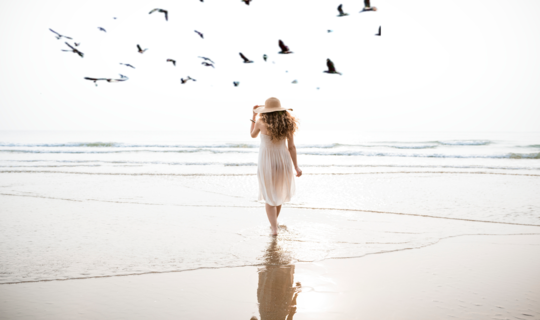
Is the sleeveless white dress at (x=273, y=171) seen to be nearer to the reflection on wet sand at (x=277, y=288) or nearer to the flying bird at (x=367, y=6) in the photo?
the reflection on wet sand at (x=277, y=288)

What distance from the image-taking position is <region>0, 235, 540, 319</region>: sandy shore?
264 cm

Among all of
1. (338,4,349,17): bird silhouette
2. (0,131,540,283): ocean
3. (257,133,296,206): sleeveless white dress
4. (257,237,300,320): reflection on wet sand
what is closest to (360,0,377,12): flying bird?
(338,4,349,17): bird silhouette

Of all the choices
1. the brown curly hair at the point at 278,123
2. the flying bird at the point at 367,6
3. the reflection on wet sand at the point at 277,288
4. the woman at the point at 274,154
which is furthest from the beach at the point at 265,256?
the flying bird at the point at 367,6

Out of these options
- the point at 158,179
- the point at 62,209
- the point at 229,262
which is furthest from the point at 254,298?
the point at 158,179

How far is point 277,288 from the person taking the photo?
10.1 feet

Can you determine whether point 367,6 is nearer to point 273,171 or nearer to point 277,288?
point 273,171

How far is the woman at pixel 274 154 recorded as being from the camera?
4801mm

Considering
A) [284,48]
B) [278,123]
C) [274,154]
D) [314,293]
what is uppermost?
[284,48]

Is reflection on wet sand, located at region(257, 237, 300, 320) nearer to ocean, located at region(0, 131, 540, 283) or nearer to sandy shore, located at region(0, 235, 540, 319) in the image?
sandy shore, located at region(0, 235, 540, 319)

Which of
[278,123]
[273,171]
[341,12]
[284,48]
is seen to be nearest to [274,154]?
[273,171]

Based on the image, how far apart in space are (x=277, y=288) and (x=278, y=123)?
2.34 metres

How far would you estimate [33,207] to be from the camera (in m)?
6.46

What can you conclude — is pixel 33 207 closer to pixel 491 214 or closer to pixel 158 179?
pixel 158 179

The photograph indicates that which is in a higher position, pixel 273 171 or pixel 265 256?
pixel 273 171
